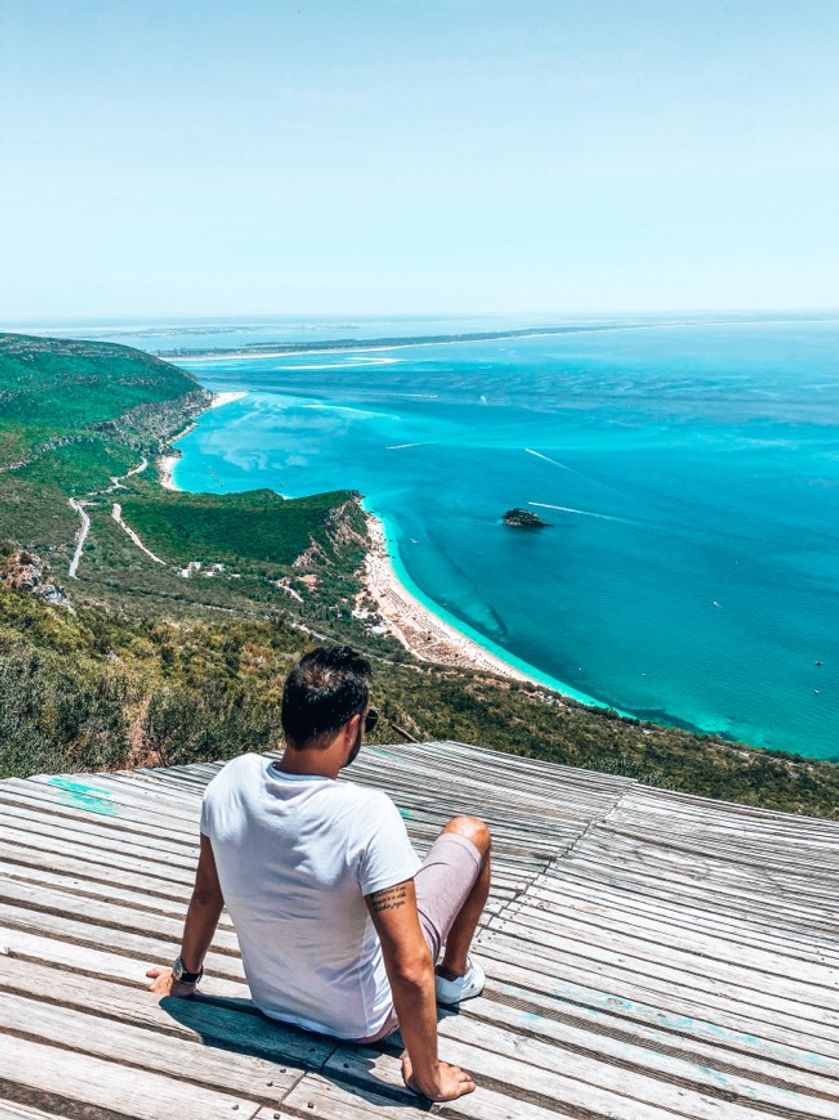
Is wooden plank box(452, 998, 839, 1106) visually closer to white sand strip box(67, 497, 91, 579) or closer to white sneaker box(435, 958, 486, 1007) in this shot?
white sneaker box(435, 958, 486, 1007)

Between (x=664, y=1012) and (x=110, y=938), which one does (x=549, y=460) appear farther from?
(x=110, y=938)

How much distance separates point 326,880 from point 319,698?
587 mm

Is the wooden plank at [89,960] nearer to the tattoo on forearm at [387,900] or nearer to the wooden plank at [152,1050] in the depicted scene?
the wooden plank at [152,1050]

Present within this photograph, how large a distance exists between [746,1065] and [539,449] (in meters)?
114

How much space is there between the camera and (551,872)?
5.04m

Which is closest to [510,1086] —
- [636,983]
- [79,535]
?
[636,983]

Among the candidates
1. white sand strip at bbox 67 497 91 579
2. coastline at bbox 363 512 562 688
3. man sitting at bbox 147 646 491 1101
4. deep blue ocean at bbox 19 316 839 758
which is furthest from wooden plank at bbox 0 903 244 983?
white sand strip at bbox 67 497 91 579

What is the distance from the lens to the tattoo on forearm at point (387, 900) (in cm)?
231

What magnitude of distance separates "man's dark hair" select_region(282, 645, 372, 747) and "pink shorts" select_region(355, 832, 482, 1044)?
A: 0.88m

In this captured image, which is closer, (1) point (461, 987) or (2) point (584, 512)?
(1) point (461, 987)

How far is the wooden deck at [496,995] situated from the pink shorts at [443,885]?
1.30 feet

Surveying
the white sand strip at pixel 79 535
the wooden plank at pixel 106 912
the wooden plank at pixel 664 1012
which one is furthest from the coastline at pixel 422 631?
the wooden plank at pixel 106 912

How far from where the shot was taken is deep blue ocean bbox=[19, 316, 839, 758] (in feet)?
151

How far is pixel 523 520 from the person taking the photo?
251 ft
